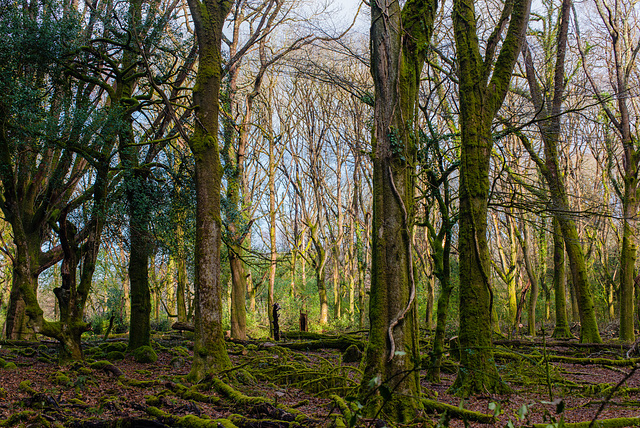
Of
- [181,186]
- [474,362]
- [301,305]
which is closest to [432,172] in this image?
[474,362]

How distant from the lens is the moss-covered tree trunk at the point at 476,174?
5.72 m

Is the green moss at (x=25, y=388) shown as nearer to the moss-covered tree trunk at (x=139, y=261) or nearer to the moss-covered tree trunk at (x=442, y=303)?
the moss-covered tree trunk at (x=139, y=261)

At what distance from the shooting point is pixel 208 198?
7172mm

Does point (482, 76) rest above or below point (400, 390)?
above

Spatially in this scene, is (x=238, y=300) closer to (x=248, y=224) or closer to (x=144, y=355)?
(x=248, y=224)

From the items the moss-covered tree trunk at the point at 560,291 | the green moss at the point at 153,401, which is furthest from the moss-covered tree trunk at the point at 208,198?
the moss-covered tree trunk at the point at 560,291

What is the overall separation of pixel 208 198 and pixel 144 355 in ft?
13.0

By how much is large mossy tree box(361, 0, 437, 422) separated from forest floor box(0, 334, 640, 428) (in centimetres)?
41

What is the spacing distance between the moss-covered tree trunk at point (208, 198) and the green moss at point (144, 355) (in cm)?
267

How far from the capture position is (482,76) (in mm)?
6445

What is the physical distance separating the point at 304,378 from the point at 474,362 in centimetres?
278

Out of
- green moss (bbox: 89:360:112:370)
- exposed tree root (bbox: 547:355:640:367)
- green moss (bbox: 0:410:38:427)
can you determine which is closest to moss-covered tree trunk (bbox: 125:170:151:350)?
green moss (bbox: 89:360:112:370)

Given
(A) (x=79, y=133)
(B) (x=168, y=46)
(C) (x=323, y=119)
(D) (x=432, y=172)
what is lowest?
(D) (x=432, y=172)

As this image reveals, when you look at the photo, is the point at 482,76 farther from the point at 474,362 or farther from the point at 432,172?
the point at 474,362
